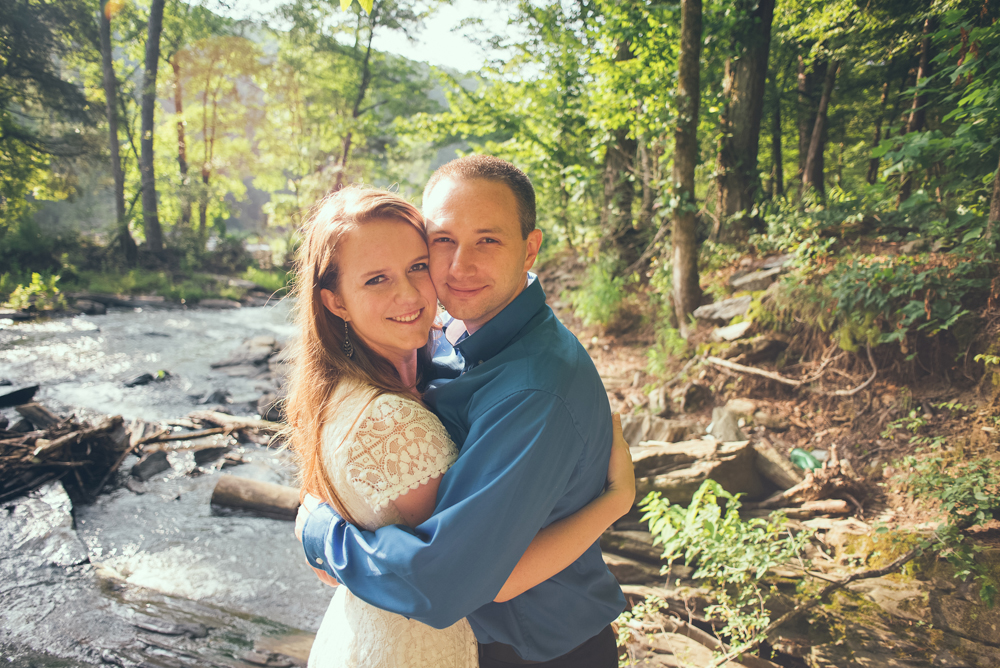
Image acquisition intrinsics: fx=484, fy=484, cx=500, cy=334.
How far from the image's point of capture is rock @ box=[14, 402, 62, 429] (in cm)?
562

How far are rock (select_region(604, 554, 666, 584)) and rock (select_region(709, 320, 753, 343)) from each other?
3403 millimetres

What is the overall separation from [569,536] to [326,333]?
102 cm

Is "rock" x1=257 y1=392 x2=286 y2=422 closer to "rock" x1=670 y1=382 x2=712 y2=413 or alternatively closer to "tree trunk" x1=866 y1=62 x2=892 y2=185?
"rock" x1=670 y1=382 x2=712 y2=413

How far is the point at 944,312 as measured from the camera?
4.05m

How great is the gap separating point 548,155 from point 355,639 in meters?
9.64

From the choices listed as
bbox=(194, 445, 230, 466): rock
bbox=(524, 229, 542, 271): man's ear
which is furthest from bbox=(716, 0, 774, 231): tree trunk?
bbox=(194, 445, 230, 466): rock

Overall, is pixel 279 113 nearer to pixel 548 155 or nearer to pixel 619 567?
pixel 548 155

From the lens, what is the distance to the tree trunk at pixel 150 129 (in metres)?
18.0

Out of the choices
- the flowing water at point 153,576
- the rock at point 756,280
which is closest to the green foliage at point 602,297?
the rock at point 756,280

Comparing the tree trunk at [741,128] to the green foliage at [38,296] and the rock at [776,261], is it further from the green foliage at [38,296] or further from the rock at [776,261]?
the green foliage at [38,296]

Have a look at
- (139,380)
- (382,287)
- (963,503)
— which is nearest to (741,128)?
(963,503)

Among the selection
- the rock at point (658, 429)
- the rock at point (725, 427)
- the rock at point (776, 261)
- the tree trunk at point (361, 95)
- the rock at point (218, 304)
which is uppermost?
the tree trunk at point (361, 95)

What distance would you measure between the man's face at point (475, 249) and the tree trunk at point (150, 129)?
70.9ft

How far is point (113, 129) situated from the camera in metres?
16.8
